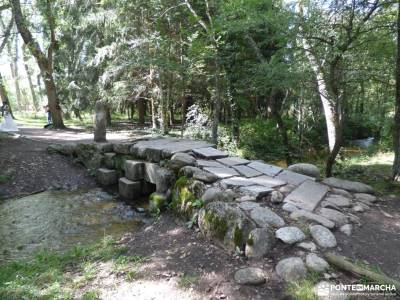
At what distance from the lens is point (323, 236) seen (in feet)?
9.16

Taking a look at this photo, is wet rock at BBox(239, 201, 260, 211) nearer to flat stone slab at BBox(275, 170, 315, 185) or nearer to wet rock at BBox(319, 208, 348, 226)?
wet rock at BBox(319, 208, 348, 226)

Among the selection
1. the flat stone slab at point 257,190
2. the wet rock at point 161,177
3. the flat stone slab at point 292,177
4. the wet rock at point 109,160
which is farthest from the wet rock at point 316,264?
the wet rock at point 109,160

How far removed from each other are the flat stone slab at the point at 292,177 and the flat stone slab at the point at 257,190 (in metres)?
0.59

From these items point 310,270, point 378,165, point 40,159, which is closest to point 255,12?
point 378,165

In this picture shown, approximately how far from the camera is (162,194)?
4.95 metres

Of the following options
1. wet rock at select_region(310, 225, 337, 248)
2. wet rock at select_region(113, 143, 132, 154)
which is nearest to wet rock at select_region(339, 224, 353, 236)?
wet rock at select_region(310, 225, 337, 248)

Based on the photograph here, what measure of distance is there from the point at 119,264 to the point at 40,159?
5298 millimetres

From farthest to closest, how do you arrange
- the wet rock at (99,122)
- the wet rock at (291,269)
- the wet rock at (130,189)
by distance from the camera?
the wet rock at (99,122), the wet rock at (130,189), the wet rock at (291,269)

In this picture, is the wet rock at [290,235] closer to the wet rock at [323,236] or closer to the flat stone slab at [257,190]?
the wet rock at [323,236]

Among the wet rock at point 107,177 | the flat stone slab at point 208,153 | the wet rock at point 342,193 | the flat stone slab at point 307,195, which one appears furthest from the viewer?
the wet rock at point 107,177

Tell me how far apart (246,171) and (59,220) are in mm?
3225

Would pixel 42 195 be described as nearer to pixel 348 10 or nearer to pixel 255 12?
pixel 255 12

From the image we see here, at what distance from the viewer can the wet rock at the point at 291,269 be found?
2.39m

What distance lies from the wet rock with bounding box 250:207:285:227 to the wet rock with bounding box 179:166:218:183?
3.46 ft
